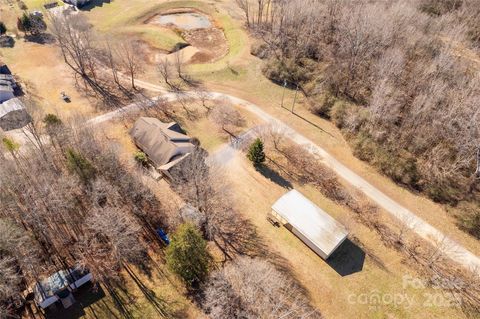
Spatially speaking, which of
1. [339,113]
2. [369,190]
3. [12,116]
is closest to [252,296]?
[369,190]

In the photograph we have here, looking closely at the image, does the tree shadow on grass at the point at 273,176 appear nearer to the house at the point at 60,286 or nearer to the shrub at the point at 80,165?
the shrub at the point at 80,165

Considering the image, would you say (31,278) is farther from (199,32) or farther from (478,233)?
(199,32)

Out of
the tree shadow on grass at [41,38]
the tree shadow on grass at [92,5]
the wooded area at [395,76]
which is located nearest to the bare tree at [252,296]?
the wooded area at [395,76]

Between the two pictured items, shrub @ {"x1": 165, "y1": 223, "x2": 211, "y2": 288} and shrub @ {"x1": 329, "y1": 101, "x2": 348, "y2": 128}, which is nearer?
shrub @ {"x1": 165, "y1": 223, "x2": 211, "y2": 288}

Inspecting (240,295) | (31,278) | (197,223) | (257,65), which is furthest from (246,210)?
(257,65)

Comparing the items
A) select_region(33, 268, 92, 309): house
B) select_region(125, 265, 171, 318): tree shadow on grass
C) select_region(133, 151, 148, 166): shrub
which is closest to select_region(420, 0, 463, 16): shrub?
select_region(133, 151, 148, 166): shrub

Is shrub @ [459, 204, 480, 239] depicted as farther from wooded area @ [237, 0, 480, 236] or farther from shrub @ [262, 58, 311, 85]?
shrub @ [262, 58, 311, 85]
